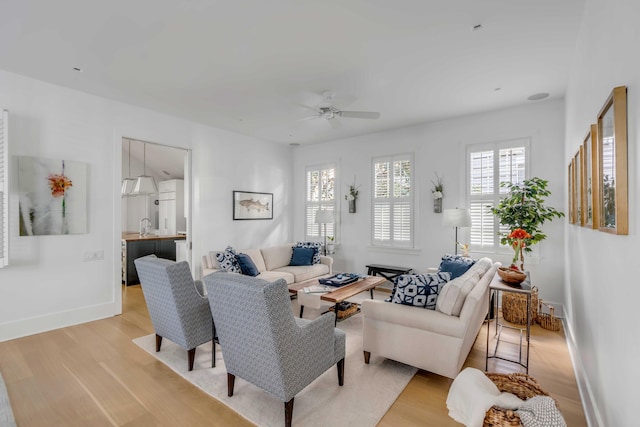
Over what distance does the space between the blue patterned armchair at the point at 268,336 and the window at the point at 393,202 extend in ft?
12.2

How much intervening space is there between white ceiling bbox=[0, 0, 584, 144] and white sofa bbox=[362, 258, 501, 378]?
226 cm

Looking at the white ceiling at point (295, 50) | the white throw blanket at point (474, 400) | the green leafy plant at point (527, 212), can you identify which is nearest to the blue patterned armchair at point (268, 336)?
the white throw blanket at point (474, 400)

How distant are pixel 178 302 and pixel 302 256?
3191mm

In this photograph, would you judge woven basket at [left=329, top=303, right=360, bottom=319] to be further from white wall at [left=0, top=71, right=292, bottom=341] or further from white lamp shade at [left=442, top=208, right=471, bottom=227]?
white wall at [left=0, top=71, right=292, bottom=341]

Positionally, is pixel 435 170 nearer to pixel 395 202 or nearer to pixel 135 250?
pixel 395 202

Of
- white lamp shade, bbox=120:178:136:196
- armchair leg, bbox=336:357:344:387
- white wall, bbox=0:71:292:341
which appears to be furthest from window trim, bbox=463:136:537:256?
white lamp shade, bbox=120:178:136:196

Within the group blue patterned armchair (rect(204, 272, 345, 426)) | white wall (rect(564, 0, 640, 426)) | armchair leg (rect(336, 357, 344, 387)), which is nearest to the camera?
white wall (rect(564, 0, 640, 426))

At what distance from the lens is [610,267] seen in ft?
5.48

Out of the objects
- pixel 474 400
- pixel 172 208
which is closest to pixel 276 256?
pixel 474 400

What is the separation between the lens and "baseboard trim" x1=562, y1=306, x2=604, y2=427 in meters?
1.97

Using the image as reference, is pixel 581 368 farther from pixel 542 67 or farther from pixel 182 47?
pixel 182 47

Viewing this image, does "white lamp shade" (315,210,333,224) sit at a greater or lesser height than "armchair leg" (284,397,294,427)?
greater

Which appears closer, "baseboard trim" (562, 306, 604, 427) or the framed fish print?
"baseboard trim" (562, 306, 604, 427)

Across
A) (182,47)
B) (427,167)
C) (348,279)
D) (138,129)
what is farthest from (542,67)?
(138,129)
